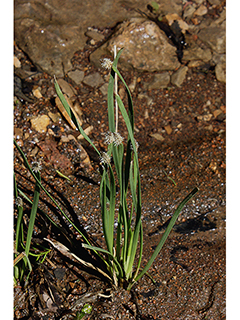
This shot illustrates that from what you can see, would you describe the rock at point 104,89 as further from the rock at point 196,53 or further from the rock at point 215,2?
the rock at point 215,2

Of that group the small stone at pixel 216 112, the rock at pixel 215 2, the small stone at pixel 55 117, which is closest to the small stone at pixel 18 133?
the small stone at pixel 55 117

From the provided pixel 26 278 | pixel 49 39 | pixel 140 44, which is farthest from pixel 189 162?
pixel 49 39

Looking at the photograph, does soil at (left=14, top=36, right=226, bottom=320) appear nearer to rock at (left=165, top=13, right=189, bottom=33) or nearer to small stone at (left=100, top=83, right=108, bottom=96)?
small stone at (left=100, top=83, right=108, bottom=96)

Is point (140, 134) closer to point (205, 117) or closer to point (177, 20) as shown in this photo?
point (205, 117)

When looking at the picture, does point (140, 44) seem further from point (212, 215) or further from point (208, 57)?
point (212, 215)

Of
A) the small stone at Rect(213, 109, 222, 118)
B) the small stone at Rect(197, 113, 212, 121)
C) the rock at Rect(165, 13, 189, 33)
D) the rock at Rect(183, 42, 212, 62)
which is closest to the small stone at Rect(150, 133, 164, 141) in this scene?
the small stone at Rect(197, 113, 212, 121)
